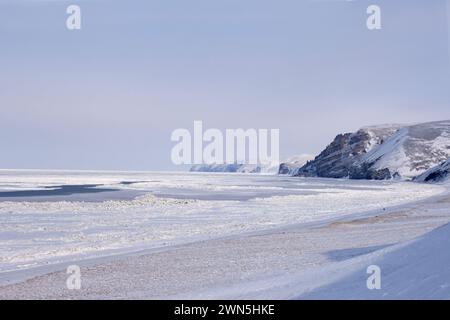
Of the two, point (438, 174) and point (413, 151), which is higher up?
point (413, 151)

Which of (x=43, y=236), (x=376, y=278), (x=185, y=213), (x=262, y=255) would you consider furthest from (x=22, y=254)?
(x=185, y=213)

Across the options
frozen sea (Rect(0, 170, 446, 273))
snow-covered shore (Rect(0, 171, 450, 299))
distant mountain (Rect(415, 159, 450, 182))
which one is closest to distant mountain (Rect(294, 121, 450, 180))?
distant mountain (Rect(415, 159, 450, 182))

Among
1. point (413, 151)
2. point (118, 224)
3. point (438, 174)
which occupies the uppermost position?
point (118, 224)

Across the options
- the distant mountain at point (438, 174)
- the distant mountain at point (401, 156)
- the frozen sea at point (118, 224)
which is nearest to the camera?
the frozen sea at point (118, 224)

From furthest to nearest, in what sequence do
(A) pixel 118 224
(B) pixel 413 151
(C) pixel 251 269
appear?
(B) pixel 413 151 → (A) pixel 118 224 → (C) pixel 251 269

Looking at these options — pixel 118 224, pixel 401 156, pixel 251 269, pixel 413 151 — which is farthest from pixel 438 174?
pixel 251 269

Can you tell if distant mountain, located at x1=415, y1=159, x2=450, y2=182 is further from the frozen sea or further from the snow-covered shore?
the snow-covered shore

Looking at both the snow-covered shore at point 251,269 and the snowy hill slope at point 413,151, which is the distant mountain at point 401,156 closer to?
the snowy hill slope at point 413,151

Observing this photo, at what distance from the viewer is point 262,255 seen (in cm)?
1811

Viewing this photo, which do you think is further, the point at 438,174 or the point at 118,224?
the point at 438,174

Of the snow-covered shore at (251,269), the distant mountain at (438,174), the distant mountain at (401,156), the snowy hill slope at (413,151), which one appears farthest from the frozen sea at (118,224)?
the snowy hill slope at (413,151)

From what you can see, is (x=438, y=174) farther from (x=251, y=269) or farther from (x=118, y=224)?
(x=251, y=269)
